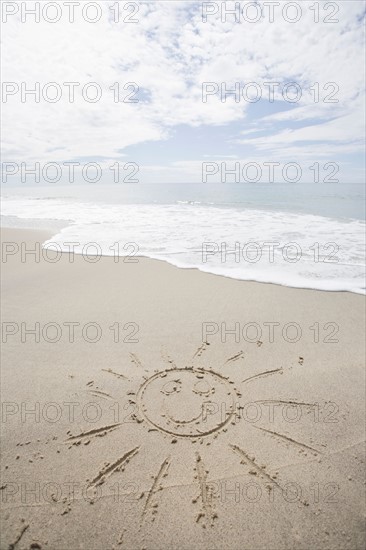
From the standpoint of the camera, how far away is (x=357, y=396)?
3.50 m

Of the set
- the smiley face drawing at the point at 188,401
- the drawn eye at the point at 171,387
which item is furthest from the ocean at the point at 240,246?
the drawn eye at the point at 171,387

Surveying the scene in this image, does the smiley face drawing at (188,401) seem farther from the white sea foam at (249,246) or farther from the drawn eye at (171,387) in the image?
the white sea foam at (249,246)

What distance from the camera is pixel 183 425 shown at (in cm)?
316

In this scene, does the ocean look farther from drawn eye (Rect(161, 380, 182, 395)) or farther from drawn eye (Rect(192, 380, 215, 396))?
drawn eye (Rect(161, 380, 182, 395))

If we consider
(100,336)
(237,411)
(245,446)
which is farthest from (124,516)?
(100,336)

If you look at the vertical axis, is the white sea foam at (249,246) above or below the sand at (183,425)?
above

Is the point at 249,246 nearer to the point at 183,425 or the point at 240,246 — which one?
the point at 240,246

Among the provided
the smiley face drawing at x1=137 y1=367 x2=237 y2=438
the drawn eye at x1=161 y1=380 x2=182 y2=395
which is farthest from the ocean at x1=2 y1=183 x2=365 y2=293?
the drawn eye at x1=161 y1=380 x2=182 y2=395

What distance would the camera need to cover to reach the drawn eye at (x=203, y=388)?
3.60 m

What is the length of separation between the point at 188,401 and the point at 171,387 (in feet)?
0.95

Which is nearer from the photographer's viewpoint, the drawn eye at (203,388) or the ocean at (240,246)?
the drawn eye at (203,388)

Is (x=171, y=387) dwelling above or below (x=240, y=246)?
below

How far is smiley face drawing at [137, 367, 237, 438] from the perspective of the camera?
10.3ft

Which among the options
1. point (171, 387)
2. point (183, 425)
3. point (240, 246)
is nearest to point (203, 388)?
point (171, 387)
